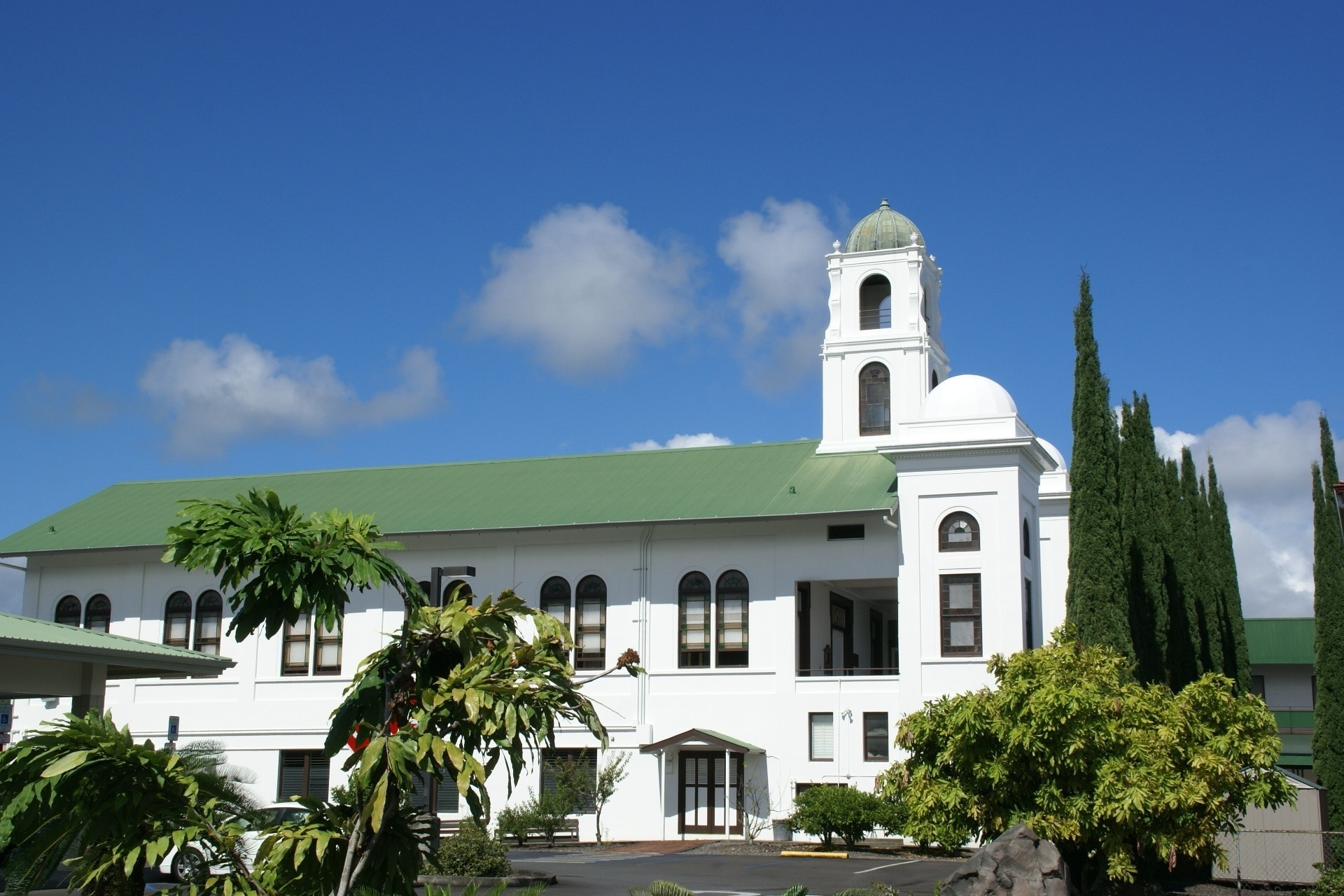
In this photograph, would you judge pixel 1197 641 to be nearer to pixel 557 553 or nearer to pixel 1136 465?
pixel 1136 465

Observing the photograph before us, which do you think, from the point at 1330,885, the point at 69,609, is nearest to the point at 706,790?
the point at 1330,885

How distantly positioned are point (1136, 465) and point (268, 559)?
91.3 ft

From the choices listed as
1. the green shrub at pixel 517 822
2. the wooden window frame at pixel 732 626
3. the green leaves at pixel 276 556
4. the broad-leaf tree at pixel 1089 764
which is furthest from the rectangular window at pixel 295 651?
the green leaves at pixel 276 556

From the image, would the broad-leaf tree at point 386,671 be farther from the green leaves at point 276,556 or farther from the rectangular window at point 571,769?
the rectangular window at point 571,769

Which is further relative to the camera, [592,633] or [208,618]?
[208,618]

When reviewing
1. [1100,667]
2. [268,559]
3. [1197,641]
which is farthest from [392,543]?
[1197,641]

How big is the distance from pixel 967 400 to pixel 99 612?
91.7 ft

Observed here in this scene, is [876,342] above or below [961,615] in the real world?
above

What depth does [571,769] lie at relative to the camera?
122 ft

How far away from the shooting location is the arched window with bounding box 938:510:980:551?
1435 inches

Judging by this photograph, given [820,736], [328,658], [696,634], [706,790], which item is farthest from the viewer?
[328,658]

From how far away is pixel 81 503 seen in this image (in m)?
48.8

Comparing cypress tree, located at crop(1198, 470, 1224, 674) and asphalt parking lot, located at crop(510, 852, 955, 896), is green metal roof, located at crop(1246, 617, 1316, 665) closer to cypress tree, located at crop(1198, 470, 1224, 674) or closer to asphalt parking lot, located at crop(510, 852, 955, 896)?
cypress tree, located at crop(1198, 470, 1224, 674)

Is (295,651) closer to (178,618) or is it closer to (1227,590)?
(178,618)
